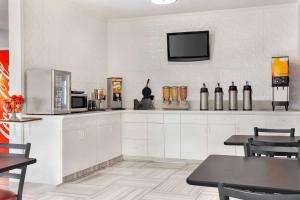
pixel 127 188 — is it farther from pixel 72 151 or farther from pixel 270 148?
pixel 270 148

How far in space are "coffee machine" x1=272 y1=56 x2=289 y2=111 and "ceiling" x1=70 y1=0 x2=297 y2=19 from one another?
39.7 inches

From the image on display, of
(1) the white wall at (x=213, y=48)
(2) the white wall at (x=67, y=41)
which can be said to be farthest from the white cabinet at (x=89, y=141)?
(1) the white wall at (x=213, y=48)

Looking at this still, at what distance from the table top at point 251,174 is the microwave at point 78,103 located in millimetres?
2812

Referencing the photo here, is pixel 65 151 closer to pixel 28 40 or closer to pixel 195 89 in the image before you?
pixel 28 40

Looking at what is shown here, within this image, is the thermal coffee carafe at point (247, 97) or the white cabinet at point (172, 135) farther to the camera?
the white cabinet at point (172, 135)

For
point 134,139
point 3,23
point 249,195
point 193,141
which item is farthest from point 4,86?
point 249,195

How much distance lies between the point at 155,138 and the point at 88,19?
7.79ft

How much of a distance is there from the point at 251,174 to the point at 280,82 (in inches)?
141

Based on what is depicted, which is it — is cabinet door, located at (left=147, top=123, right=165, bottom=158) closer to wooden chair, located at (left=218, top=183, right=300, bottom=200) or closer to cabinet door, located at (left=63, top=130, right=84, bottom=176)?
cabinet door, located at (left=63, top=130, right=84, bottom=176)

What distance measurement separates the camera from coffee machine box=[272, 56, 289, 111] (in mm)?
5047

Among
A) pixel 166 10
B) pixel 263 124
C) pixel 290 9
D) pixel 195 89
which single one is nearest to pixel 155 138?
pixel 195 89

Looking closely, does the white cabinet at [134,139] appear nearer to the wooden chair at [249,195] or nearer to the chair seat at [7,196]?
the chair seat at [7,196]

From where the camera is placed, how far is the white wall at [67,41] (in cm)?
448

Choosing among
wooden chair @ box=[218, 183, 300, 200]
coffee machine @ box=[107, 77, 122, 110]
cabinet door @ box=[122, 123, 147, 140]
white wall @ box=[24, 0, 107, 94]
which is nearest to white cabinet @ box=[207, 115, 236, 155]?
cabinet door @ box=[122, 123, 147, 140]
